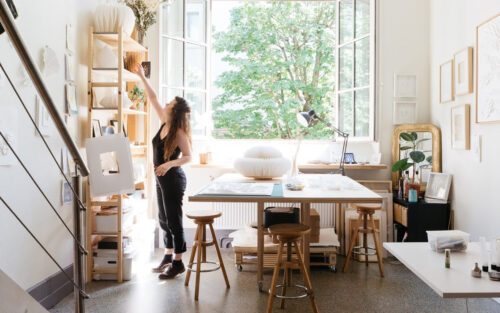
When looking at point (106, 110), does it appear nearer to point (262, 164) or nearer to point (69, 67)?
point (69, 67)

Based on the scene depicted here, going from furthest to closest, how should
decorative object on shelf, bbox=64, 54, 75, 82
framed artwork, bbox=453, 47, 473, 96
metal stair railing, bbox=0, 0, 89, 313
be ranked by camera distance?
framed artwork, bbox=453, 47, 473, 96
decorative object on shelf, bbox=64, 54, 75, 82
metal stair railing, bbox=0, 0, 89, 313

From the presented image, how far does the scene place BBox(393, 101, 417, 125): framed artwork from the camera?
4.61 meters

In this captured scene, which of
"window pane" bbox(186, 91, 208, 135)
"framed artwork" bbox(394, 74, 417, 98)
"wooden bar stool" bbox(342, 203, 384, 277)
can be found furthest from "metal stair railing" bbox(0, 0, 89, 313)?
"framed artwork" bbox(394, 74, 417, 98)

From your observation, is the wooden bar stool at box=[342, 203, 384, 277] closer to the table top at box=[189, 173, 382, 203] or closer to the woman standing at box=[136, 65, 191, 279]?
Result: the table top at box=[189, 173, 382, 203]

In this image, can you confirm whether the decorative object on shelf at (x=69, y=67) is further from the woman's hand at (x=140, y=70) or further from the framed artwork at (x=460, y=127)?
the framed artwork at (x=460, y=127)

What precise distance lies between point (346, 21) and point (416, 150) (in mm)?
1662

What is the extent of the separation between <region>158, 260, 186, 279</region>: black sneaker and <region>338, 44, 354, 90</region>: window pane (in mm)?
2717

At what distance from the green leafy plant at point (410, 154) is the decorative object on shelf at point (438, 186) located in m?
0.19

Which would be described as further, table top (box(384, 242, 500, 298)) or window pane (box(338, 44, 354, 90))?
window pane (box(338, 44, 354, 90))

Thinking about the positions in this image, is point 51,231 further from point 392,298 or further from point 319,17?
point 319,17

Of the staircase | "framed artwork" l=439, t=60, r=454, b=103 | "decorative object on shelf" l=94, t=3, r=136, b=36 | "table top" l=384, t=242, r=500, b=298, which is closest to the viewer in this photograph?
"table top" l=384, t=242, r=500, b=298

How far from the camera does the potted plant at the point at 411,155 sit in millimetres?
4285

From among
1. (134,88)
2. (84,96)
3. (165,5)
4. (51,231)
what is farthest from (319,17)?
(51,231)

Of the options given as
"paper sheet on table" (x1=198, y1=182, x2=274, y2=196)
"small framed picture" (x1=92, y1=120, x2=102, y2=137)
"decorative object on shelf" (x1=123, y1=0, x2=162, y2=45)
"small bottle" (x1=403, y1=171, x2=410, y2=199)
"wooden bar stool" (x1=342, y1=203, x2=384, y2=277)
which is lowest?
"wooden bar stool" (x1=342, y1=203, x2=384, y2=277)
